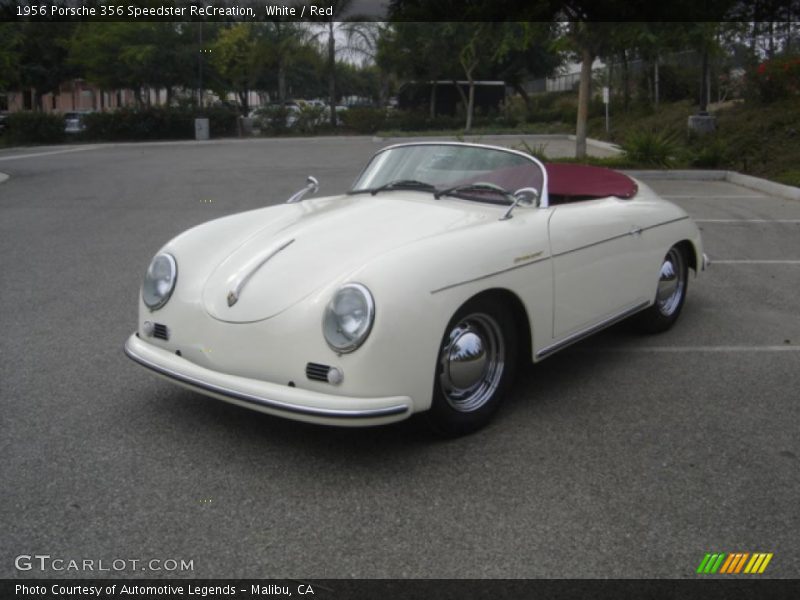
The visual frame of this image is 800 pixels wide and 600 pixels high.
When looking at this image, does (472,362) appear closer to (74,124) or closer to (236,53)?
(74,124)

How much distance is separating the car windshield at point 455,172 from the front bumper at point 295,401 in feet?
5.50

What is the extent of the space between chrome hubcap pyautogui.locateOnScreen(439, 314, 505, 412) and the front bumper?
38 centimetres

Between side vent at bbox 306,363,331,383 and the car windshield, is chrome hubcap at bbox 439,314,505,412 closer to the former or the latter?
side vent at bbox 306,363,331,383

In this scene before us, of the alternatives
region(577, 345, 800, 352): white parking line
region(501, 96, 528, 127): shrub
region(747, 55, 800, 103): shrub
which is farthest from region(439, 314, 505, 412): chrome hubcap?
region(501, 96, 528, 127): shrub

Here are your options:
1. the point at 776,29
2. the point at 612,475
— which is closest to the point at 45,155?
the point at 776,29

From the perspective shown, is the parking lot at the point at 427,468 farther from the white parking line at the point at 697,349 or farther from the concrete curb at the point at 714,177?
the concrete curb at the point at 714,177

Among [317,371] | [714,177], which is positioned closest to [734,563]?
[317,371]

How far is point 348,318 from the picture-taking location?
349cm

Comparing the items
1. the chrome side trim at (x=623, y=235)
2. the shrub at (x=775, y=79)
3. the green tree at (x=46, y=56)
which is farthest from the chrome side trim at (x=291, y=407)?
the green tree at (x=46, y=56)

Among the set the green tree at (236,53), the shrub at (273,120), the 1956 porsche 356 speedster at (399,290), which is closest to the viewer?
the 1956 porsche 356 speedster at (399,290)

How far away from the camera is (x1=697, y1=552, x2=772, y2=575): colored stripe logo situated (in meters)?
2.87

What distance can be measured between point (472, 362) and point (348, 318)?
715 mm

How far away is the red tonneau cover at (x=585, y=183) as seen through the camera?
5.52 meters

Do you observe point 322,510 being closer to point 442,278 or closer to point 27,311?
point 442,278
